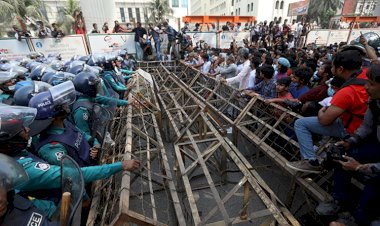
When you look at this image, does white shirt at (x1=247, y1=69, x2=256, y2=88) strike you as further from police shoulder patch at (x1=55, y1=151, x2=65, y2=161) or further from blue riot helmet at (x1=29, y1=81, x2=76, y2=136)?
police shoulder patch at (x1=55, y1=151, x2=65, y2=161)

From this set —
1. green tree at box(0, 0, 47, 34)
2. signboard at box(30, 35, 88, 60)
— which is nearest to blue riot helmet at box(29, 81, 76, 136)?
signboard at box(30, 35, 88, 60)

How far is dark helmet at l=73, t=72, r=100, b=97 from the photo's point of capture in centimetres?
377

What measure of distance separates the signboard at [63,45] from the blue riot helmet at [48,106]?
1120 cm

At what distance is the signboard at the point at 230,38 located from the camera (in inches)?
584

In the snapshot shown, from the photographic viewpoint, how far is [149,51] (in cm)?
1347

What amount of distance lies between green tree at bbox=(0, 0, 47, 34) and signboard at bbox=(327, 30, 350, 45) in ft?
85.8

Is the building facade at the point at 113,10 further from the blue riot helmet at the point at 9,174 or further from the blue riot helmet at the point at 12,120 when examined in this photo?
the blue riot helmet at the point at 9,174

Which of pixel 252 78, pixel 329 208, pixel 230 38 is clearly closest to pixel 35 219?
pixel 329 208

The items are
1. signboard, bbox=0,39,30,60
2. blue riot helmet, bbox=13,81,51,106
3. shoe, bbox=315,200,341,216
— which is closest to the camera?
shoe, bbox=315,200,341,216

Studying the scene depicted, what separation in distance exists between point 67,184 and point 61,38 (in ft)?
42.4

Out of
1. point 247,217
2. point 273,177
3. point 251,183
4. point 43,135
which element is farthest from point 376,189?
point 43,135

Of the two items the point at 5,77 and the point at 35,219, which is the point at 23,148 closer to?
the point at 35,219

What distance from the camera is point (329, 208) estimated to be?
2461mm

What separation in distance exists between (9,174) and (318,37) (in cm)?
1965
